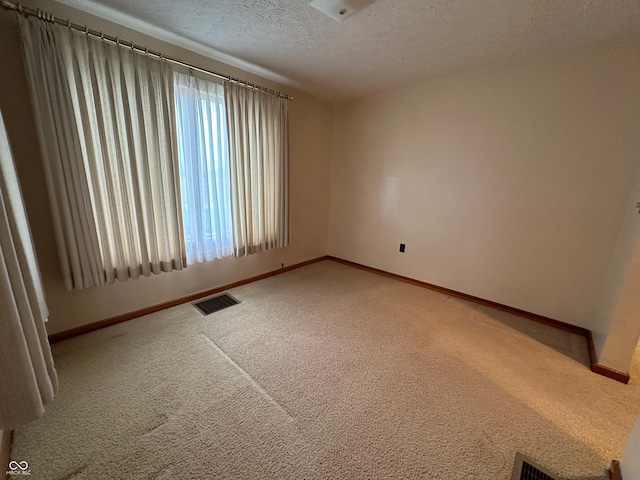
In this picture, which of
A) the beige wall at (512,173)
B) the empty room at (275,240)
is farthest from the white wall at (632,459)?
the beige wall at (512,173)

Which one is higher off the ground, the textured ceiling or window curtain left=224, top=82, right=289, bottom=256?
the textured ceiling

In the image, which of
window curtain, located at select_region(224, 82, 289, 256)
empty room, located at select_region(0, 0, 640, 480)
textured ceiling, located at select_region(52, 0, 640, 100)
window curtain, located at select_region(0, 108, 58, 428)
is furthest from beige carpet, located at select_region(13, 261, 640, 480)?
textured ceiling, located at select_region(52, 0, 640, 100)

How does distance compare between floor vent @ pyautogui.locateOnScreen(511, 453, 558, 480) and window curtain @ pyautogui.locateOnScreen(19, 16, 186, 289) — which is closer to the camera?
floor vent @ pyautogui.locateOnScreen(511, 453, 558, 480)

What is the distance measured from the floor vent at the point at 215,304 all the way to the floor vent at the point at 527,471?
2.15 metres

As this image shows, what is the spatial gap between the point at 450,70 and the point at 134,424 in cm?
348

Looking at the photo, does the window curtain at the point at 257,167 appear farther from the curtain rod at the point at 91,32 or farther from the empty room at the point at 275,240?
the curtain rod at the point at 91,32

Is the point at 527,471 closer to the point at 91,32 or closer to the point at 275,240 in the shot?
the point at 275,240

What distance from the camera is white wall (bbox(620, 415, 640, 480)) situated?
91 cm

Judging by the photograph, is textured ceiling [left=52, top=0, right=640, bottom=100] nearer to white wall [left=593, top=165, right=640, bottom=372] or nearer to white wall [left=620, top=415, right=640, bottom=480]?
white wall [left=593, top=165, right=640, bottom=372]

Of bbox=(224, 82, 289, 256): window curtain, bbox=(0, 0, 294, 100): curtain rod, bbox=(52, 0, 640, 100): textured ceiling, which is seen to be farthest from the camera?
bbox=(224, 82, 289, 256): window curtain

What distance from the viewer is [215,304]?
7.70 feet

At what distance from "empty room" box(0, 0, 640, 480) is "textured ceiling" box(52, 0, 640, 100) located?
0.02 metres

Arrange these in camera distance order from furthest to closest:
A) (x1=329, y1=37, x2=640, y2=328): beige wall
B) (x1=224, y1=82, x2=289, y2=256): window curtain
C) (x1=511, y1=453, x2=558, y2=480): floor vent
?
(x1=224, y1=82, x2=289, y2=256): window curtain < (x1=329, y1=37, x2=640, y2=328): beige wall < (x1=511, y1=453, x2=558, y2=480): floor vent

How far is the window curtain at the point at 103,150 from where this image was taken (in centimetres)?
150
